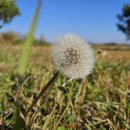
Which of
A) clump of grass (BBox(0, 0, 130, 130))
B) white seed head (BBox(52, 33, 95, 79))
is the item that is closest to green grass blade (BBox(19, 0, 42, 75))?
white seed head (BBox(52, 33, 95, 79))

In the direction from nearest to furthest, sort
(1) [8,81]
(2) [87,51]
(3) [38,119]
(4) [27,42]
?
(4) [27,42], (2) [87,51], (3) [38,119], (1) [8,81]

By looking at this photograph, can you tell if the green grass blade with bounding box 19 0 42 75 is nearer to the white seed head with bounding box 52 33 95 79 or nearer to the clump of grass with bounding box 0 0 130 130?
the white seed head with bounding box 52 33 95 79

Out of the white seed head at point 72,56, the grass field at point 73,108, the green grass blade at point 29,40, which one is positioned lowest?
the grass field at point 73,108

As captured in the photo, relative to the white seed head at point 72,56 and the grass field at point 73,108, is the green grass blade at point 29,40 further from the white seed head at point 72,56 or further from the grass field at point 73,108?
the grass field at point 73,108

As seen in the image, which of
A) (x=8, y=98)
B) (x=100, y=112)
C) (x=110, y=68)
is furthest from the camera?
(x=110, y=68)

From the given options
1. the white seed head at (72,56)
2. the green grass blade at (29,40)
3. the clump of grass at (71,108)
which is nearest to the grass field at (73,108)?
the clump of grass at (71,108)

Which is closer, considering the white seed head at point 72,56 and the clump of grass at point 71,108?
the white seed head at point 72,56

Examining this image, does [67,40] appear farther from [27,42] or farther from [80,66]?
[27,42]

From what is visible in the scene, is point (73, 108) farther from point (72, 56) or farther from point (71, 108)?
point (72, 56)

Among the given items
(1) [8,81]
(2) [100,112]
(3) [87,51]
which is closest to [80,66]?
(3) [87,51]
